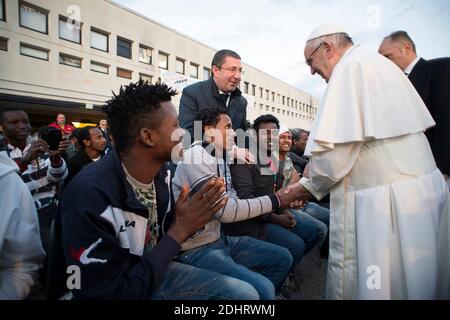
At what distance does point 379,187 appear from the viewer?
1.89m

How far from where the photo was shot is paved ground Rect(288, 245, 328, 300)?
321 centimetres

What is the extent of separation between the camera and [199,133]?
2.92 metres

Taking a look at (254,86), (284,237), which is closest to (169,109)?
(284,237)

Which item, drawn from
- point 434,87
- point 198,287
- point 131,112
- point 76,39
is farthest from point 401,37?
point 76,39

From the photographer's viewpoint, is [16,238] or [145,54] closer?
[16,238]

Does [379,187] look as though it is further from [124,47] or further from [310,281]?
[124,47]

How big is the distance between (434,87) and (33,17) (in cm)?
2223

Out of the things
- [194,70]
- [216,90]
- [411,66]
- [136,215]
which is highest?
[194,70]

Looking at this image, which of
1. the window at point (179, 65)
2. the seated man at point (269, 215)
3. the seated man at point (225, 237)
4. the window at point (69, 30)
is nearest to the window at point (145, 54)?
the window at point (179, 65)

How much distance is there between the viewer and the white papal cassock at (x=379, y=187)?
1.81 metres

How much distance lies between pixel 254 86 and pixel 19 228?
37.7 m

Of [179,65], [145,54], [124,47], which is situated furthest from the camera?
[179,65]

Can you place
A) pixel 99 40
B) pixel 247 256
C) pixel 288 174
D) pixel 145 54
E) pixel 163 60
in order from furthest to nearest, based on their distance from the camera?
pixel 163 60 < pixel 145 54 < pixel 99 40 < pixel 288 174 < pixel 247 256
